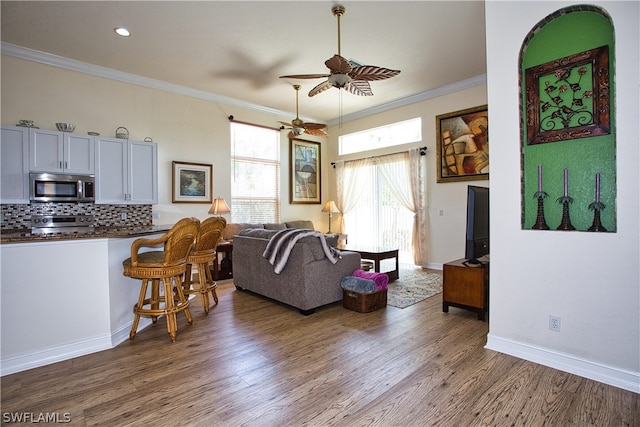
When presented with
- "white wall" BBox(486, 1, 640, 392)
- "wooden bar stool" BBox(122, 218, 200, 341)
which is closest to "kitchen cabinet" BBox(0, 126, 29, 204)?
"wooden bar stool" BBox(122, 218, 200, 341)

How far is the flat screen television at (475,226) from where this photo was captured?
10.2 ft

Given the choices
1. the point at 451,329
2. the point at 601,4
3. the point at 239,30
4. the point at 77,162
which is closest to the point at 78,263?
the point at 77,162

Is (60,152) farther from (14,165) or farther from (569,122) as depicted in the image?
(569,122)

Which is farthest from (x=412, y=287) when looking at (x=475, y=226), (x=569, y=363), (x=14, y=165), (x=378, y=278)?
(x=14, y=165)

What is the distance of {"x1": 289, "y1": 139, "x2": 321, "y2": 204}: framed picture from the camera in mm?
7055

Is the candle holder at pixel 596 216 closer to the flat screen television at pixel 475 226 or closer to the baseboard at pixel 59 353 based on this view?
the flat screen television at pixel 475 226

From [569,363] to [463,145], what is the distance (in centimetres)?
391

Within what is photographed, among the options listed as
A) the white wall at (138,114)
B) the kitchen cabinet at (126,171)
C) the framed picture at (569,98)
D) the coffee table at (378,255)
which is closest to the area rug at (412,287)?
the coffee table at (378,255)

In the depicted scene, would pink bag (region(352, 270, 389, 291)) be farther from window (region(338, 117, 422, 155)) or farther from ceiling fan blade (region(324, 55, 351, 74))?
window (region(338, 117, 422, 155))

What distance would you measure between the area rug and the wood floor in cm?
89

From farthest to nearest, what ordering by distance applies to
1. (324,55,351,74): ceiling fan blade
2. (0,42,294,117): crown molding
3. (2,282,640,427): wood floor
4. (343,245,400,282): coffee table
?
1. (343,245,400,282): coffee table
2. (0,42,294,117): crown molding
3. (324,55,351,74): ceiling fan blade
4. (2,282,640,427): wood floor

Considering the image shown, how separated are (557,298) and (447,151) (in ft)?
12.2

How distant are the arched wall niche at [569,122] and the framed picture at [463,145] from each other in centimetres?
276

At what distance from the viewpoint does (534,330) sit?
2371mm
